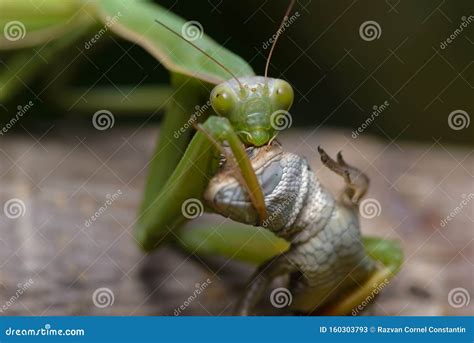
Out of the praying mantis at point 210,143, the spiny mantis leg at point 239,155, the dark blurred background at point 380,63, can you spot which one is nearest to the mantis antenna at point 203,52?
the praying mantis at point 210,143

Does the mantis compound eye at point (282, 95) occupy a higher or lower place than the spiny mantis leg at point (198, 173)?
higher

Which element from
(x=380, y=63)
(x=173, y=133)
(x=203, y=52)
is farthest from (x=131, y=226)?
(x=380, y=63)

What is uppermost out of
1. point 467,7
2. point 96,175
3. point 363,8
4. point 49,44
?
point 467,7

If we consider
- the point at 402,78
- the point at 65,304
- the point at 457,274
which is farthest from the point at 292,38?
the point at 65,304

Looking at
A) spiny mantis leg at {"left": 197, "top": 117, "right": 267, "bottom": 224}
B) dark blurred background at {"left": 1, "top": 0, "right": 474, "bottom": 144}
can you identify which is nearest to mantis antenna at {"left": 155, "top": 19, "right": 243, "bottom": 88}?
spiny mantis leg at {"left": 197, "top": 117, "right": 267, "bottom": 224}

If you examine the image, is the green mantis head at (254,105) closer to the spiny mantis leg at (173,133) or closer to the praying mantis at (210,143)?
the praying mantis at (210,143)

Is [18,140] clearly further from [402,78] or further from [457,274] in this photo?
[457,274]
